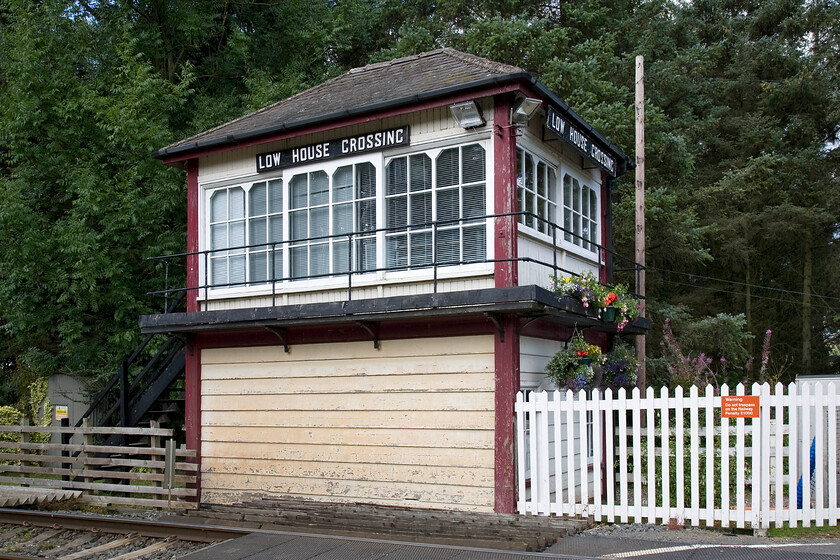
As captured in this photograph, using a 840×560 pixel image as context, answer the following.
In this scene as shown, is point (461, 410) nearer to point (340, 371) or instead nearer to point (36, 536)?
point (340, 371)

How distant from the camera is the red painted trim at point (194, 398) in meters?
12.3

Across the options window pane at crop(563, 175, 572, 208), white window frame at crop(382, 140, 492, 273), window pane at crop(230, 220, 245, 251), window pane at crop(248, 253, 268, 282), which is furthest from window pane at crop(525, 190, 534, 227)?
window pane at crop(230, 220, 245, 251)

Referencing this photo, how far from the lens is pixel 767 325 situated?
26.7 metres

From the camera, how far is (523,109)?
32.2 ft

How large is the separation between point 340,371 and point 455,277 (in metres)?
2.23

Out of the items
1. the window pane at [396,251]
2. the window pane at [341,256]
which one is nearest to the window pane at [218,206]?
the window pane at [341,256]

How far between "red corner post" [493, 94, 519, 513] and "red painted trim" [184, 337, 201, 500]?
507 cm

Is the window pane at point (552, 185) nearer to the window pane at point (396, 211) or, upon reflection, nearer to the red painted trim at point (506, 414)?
the window pane at point (396, 211)

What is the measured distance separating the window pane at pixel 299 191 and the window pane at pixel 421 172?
74.8 inches

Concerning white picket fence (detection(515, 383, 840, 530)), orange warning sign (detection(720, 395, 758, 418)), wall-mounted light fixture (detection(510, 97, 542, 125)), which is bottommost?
white picket fence (detection(515, 383, 840, 530))

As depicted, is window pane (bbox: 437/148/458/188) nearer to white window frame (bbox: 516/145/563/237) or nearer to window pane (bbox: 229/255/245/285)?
white window frame (bbox: 516/145/563/237)

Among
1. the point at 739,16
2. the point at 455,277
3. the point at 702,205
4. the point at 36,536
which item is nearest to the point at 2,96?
the point at 36,536

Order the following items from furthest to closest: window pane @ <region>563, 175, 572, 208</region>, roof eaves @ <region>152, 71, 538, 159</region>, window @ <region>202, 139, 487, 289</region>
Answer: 1. window pane @ <region>563, 175, 572, 208</region>
2. window @ <region>202, 139, 487, 289</region>
3. roof eaves @ <region>152, 71, 538, 159</region>

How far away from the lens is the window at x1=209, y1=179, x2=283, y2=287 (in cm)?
1216
